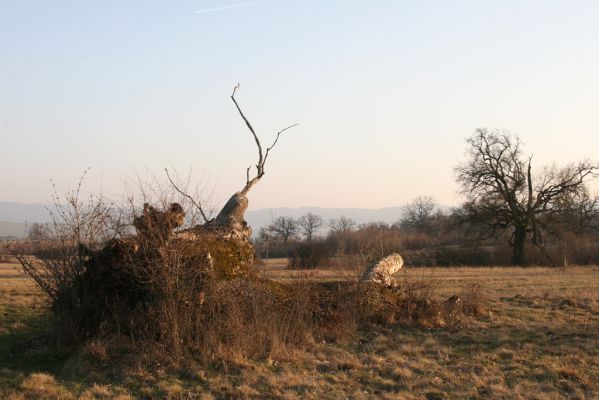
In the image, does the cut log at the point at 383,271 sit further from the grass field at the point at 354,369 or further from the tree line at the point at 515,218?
the tree line at the point at 515,218

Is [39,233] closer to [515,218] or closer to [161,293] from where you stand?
[161,293]

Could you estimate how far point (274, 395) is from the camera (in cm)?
809

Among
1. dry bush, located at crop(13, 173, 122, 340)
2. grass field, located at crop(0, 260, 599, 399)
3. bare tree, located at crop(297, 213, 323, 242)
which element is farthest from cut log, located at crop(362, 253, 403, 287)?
bare tree, located at crop(297, 213, 323, 242)

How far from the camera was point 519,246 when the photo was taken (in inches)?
1700

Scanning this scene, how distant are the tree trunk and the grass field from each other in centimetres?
3195

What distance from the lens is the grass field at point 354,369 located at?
323 inches

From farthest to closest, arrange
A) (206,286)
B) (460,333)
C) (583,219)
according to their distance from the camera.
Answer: (583,219) → (460,333) → (206,286)

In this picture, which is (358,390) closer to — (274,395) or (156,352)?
(274,395)

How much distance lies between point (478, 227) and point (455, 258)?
303 cm

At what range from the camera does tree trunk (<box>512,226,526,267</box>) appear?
141ft

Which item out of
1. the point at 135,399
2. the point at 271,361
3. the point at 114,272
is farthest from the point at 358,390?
the point at 114,272

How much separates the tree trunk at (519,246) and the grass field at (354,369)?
105 feet

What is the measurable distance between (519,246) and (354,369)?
36958 millimetres

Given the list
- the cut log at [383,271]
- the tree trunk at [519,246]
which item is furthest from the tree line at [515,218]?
the cut log at [383,271]
